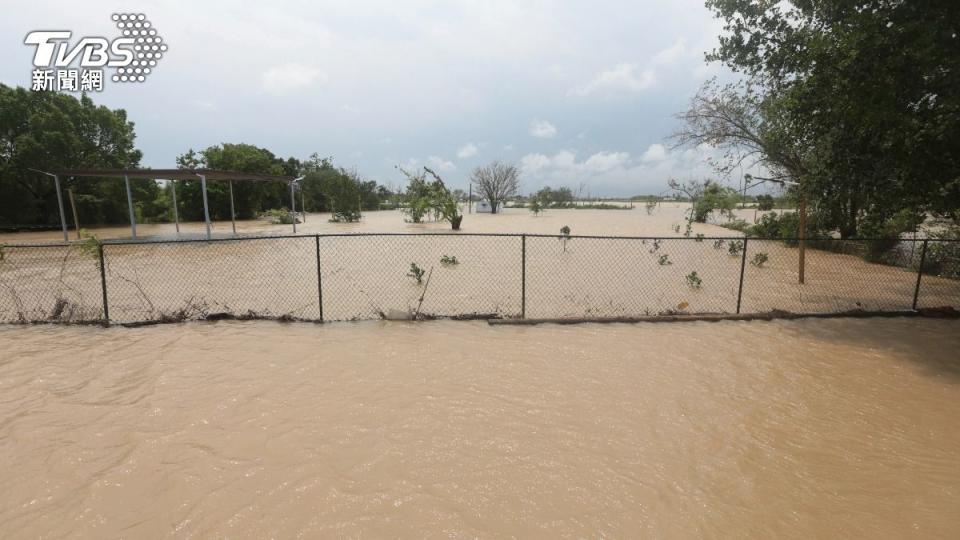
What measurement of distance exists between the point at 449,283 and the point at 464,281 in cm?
44

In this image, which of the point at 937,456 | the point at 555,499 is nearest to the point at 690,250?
the point at 937,456

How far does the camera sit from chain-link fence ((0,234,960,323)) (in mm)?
8758

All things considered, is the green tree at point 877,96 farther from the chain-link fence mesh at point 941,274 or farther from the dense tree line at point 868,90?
the chain-link fence mesh at point 941,274

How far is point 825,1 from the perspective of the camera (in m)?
7.76

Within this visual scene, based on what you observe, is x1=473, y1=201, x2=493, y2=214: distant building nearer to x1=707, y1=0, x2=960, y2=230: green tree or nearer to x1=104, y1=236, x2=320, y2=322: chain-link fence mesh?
x1=104, y1=236, x2=320, y2=322: chain-link fence mesh

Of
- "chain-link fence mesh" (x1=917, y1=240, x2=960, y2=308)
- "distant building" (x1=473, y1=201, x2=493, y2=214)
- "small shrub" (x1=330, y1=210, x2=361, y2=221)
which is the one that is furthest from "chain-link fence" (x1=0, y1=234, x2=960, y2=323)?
"distant building" (x1=473, y1=201, x2=493, y2=214)

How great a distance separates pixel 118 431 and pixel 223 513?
1928 millimetres

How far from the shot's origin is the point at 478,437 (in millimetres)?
4207

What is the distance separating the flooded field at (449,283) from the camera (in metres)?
8.97

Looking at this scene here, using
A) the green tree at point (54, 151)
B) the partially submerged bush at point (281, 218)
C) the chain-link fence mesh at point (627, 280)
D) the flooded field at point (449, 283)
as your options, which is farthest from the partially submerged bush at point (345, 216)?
the chain-link fence mesh at point (627, 280)

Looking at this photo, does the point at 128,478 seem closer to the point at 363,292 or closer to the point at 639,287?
the point at 363,292

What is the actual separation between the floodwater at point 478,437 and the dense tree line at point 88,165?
91.7 feet

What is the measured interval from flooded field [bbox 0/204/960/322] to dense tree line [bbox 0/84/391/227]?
12.3 metres

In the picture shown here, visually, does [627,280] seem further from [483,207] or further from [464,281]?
[483,207]
